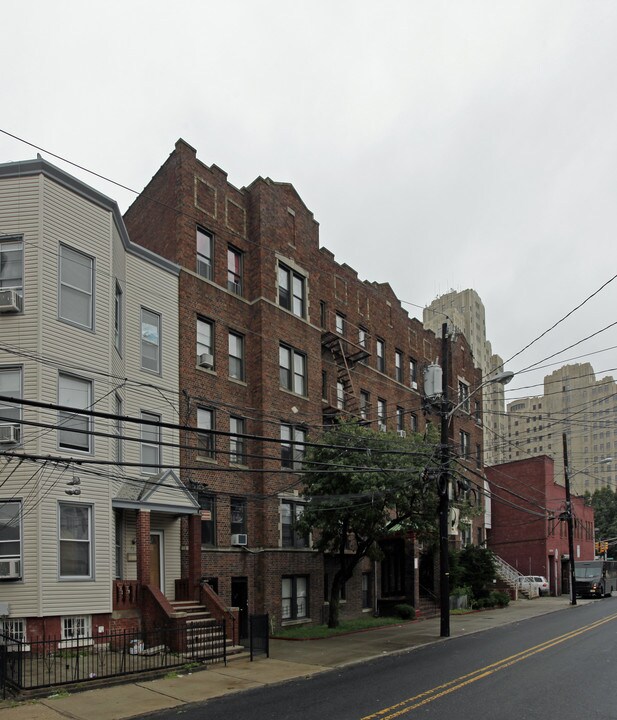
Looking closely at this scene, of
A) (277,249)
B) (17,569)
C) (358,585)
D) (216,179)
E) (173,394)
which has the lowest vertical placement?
(358,585)

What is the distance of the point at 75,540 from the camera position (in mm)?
17766

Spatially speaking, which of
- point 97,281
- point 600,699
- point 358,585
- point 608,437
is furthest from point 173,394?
point 608,437

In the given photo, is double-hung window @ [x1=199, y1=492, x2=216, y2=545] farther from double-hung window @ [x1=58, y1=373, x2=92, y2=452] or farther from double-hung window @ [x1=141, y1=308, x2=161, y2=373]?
double-hung window @ [x1=58, y1=373, x2=92, y2=452]

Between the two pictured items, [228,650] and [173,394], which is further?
[173,394]

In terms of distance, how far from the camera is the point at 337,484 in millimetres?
23109

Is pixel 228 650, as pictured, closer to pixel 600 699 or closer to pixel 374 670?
pixel 374 670

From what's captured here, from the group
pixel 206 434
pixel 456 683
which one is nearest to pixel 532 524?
pixel 206 434

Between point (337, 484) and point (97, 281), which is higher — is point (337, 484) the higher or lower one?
the lower one

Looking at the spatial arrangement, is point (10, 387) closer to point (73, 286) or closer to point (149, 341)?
point (73, 286)

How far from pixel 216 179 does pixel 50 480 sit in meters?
12.9

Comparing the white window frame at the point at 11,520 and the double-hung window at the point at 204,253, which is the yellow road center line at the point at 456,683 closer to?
the white window frame at the point at 11,520

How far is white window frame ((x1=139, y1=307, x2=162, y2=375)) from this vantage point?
22.4 metres

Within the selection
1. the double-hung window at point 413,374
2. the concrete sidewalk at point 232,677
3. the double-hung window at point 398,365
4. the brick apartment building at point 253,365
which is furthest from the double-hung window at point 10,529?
the double-hung window at point 413,374

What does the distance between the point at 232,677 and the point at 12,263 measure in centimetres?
1111
